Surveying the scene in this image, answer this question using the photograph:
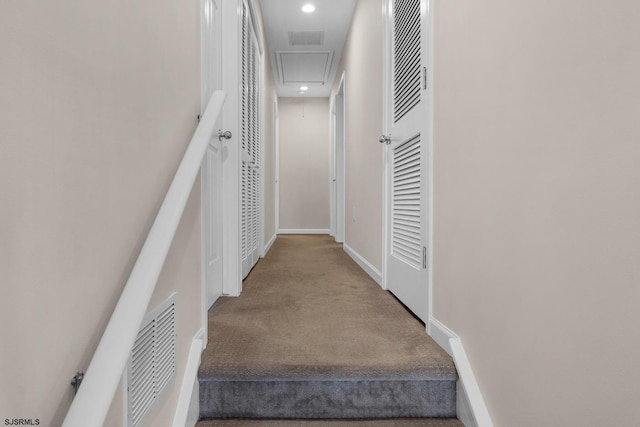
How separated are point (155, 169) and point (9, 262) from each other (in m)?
0.47

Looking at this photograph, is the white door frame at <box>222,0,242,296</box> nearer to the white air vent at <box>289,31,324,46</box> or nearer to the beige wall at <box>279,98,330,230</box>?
the white air vent at <box>289,31,324,46</box>

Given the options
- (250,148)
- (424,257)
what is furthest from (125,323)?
(250,148)

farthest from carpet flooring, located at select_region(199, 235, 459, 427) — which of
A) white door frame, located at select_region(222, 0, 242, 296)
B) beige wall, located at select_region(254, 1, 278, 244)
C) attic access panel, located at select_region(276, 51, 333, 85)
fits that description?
attic access panel, located at select_region(276, 51, 333, 85)

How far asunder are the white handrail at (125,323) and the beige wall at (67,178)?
45 mm

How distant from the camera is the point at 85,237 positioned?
58 cm

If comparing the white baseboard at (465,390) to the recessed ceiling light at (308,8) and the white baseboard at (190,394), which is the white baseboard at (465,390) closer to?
the white baseboard at (190,394)

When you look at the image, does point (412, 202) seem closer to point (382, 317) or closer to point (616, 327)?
point (382, 317)

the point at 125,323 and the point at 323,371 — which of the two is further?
the point at 323,371

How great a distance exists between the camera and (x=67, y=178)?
54 cm

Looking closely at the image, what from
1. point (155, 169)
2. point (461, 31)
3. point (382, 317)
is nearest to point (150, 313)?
point (155, 169)

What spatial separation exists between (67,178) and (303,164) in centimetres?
618

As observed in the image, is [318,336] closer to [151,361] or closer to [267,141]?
[151,361]

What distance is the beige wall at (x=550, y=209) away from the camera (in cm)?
62

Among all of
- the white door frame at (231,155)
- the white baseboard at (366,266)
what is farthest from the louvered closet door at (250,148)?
the white baseboard at (366,266)
